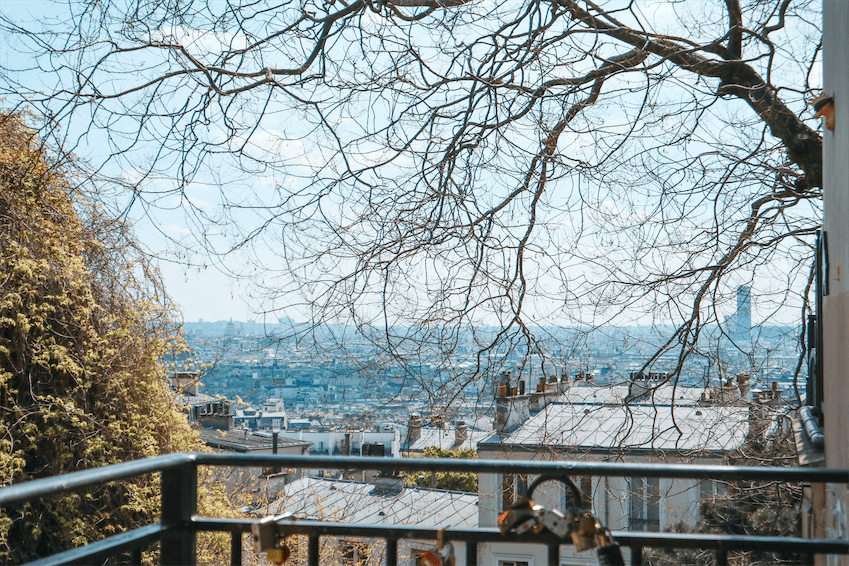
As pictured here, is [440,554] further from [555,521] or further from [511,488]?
[511,488]

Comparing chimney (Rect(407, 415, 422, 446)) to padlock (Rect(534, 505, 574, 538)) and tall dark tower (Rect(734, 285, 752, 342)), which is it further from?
padlock (Rect(534, 505, 574, 538))

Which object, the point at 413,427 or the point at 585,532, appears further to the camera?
the point at 413,427

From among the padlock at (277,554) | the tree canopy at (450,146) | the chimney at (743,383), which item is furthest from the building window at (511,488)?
the chimney at (743,383)

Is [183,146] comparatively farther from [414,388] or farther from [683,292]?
[683,292]

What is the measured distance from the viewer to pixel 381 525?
1220 millimetres

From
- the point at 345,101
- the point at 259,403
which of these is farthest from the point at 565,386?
the point at 345,101

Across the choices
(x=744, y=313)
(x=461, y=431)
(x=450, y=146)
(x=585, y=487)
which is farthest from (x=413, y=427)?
(x=585, y=487)

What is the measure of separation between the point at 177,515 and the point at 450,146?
2.63 meters

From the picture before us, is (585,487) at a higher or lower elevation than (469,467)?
lower

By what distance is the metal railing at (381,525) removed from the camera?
1.11 metres

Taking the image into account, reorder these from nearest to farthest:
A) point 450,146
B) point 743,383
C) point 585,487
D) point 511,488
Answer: point 450,146, point 511,488, point 743,383, point 585,487

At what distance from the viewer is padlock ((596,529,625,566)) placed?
103 cm

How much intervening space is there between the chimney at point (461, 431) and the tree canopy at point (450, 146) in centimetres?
28

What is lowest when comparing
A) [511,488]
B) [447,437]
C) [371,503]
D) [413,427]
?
[371,503]
